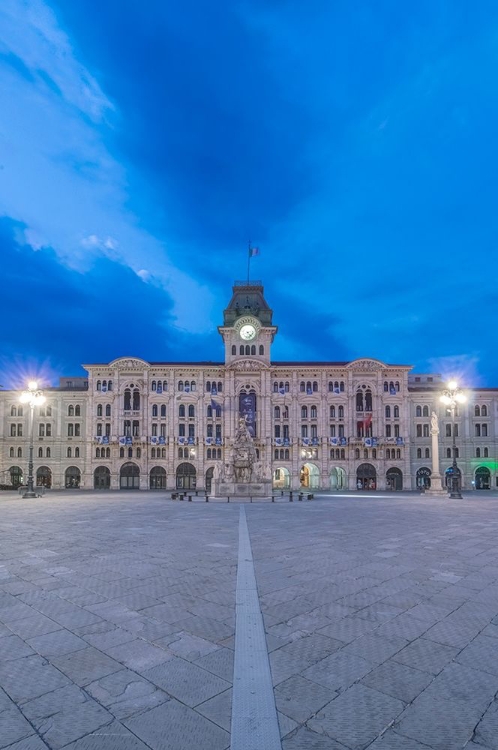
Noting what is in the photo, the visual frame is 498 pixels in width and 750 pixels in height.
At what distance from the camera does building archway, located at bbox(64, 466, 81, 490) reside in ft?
212

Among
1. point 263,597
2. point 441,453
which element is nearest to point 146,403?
point 441,453

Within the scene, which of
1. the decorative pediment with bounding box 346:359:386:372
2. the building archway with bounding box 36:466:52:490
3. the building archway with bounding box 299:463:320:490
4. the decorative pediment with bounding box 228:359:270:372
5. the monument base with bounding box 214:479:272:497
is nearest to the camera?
the monument base with bounding box 214:479:272:497

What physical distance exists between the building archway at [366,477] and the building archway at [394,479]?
195 centimetres

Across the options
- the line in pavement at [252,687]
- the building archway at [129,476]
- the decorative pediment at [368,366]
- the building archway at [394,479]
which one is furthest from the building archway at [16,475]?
the line in pavement at [252,687]

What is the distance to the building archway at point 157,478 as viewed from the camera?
211 ft

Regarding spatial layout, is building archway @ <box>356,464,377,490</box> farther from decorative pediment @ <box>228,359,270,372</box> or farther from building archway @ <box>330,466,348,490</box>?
decorative pediment @ <box>228,359,270,372</box>

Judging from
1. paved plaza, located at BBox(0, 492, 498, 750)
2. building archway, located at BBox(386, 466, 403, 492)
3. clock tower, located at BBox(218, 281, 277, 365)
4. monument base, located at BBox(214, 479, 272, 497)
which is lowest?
building archway, located at BBox(386, 466, 403, 492)

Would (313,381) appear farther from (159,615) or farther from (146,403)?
(159,615)

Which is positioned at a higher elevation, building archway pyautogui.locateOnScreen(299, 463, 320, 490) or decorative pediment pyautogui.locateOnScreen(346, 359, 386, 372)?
decorative pediment pyautogui.locateOnScreen(346, 359, 386, 372)

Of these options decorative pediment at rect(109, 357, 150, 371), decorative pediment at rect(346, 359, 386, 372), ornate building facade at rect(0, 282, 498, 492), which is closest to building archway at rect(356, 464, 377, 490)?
ornate building facade at rect(0, 282, 498, 492)

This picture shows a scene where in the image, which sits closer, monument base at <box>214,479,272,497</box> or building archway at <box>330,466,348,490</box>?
monument base at <box>214,479,272,497</box>

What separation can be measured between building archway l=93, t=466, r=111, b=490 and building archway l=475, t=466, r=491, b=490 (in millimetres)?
52558

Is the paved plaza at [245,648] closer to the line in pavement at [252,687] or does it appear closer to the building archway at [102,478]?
the line in pavement at [252,687]

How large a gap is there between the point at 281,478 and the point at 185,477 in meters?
13.8
